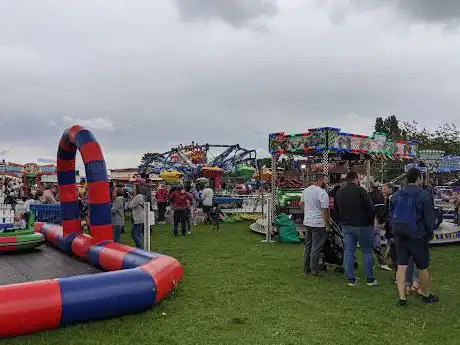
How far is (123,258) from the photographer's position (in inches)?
260

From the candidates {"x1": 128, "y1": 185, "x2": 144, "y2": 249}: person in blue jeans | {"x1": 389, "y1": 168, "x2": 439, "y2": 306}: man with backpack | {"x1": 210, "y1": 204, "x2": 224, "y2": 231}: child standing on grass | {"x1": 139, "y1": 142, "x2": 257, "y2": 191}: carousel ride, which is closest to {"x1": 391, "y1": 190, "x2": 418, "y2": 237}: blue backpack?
{"x1": 389, "y1": 168, "x2": 439, "y2": 306}: man with backpack

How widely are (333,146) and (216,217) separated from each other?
473 centimetres

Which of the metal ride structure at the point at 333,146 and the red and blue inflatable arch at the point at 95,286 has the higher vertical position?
the metal ride structure at the point at 333,146

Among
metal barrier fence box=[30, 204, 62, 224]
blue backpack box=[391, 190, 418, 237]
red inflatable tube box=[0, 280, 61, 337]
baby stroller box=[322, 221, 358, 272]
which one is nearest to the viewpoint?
red inflatable tube box=[0, 280, 61, 337]

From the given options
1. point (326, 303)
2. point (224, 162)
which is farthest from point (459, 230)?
point (224, 162)

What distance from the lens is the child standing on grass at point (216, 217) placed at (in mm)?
14161

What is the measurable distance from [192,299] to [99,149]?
3.47 meters

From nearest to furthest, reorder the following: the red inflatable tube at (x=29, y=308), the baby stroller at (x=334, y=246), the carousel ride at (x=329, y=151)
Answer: the red inflatable tube at (x=29, y=308) < the baby stroller at (x=334, y=246) < the carousel ride at (x=329, y=151)

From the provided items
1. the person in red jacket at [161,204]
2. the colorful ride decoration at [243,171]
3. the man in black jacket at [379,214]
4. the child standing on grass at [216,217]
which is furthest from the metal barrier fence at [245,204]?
the man in black jacket at [379,214]

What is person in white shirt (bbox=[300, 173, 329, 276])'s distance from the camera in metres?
6.86

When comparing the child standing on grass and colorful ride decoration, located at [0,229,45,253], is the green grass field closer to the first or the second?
colorful ride decoration, located at [0,229,45,253]

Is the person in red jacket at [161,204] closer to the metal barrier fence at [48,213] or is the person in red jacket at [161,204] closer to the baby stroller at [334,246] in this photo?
the metal barrier fence at [48,213]

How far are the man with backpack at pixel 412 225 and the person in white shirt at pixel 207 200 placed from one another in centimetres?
992

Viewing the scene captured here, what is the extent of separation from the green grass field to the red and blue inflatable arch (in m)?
0.13
